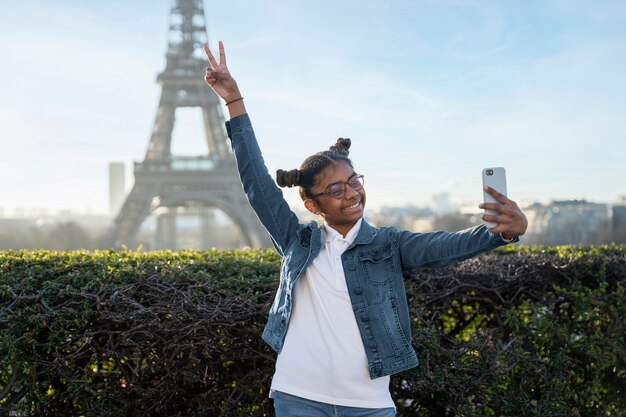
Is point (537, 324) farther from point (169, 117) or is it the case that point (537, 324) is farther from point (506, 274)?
point (169, 117)

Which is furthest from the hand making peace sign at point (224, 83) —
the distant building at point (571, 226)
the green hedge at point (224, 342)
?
the distant building at point (571, 226)

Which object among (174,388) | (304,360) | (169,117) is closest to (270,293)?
(174,388)

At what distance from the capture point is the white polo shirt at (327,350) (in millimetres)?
1903

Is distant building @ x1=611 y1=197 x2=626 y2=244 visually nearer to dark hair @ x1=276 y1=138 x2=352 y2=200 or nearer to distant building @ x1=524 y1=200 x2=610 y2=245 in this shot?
distant building @ x1=524 y1=200 x2=610 y2=245

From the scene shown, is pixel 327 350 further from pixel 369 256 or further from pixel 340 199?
pixel 340 199


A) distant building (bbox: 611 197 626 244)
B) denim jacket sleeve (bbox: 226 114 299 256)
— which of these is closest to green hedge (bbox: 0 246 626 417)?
denim jacket sleeve (bbox: 226 114 299 256)

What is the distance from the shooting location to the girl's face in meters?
2.04

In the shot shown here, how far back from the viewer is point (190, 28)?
26.1m

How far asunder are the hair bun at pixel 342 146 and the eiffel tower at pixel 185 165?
2080 cm

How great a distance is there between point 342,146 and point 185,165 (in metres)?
22.5

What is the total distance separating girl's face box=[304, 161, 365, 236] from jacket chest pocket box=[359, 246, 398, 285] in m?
0.13

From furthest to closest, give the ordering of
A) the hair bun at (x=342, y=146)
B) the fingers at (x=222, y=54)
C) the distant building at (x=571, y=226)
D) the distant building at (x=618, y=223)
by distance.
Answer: the distant building at (x=571, y=226) → the distant building at (x=618, y=223) → the fingers at (x=222, y=54) → the hair bun at (x=342, y=146)

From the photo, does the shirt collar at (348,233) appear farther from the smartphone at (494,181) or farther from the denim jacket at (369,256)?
the smartphone at (494,181)

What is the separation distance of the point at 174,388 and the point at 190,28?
25.4 meters
